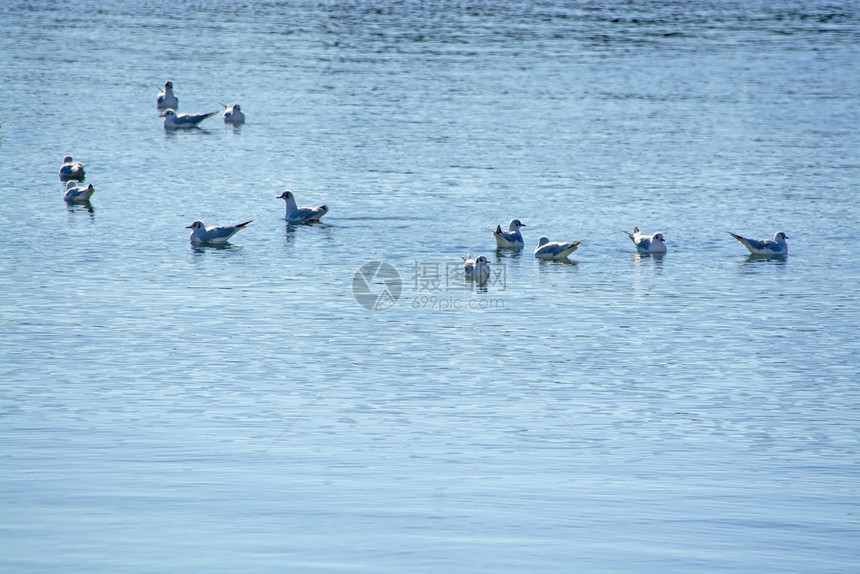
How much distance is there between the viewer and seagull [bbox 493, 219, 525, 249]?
26094 mm

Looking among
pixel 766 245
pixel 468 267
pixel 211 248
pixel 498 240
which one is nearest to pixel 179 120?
pixel 211 248

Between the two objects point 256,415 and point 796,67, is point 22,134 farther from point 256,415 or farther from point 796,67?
point 796,67

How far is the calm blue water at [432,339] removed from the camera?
1242 centimetres

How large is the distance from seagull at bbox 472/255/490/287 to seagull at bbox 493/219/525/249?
91.7 inches

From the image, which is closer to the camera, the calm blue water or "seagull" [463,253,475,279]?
the calm blue water

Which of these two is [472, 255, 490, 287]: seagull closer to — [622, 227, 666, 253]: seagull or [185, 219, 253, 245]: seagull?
[622, 227, 666, 253]: seagull

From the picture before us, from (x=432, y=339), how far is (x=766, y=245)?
920 cm

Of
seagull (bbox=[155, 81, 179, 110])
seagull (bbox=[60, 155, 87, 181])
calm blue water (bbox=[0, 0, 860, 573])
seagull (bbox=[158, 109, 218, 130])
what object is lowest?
calm blue water (bbox=[0, 0, 860, 573])

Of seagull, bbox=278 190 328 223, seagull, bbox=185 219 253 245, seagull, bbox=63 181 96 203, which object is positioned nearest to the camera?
seagull, bbox=185 219 253 245

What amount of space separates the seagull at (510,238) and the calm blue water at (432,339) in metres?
0.25

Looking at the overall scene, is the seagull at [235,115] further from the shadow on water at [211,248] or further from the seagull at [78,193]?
the shadow on water at [211,248]

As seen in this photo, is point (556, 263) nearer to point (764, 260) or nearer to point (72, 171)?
point (764, 260)

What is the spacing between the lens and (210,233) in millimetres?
26312
